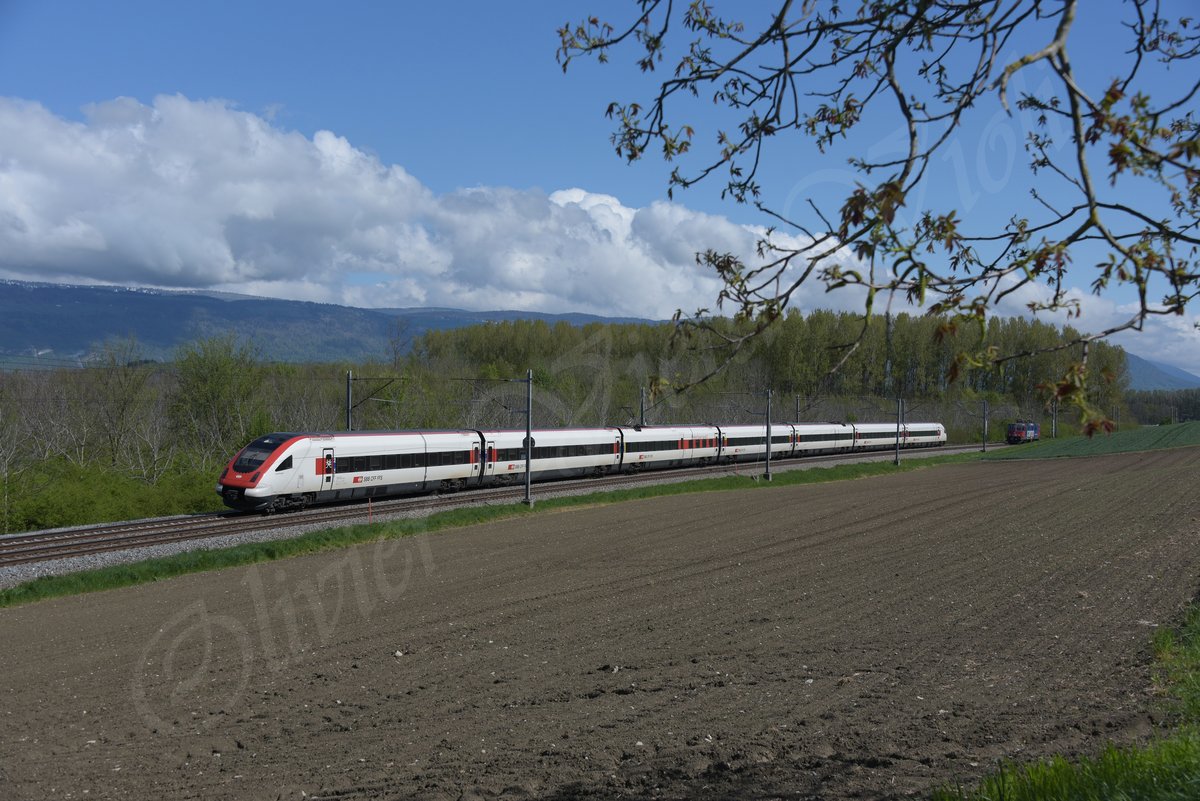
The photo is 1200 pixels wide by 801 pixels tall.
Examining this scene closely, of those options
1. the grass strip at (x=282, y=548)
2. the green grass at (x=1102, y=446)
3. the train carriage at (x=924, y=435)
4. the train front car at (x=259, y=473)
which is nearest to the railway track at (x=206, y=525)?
the train front car at (x=259, y=473)

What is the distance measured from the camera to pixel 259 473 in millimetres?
27750

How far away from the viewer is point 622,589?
1739 cm

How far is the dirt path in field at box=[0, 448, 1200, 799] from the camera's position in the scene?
8.03 meters

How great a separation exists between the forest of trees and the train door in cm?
268

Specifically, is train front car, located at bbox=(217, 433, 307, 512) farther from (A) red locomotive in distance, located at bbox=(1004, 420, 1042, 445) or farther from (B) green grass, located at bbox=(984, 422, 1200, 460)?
(A) red locomotive in distance, located at bbox=(1004, 420, 1042, 445)

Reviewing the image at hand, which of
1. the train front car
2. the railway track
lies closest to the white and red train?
the train front car

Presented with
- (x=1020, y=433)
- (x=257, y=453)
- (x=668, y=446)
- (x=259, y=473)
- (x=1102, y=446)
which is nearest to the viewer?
(x=259, y=473)

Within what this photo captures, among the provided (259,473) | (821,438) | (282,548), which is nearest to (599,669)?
(282,548)

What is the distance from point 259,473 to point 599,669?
762 inches

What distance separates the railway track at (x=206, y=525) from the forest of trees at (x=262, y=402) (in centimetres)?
435

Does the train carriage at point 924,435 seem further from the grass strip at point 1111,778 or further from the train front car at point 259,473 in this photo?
the grass strip at point 1111,778

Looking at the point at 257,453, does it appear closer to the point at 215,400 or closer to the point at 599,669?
the point at 599,669

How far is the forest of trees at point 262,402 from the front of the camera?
1254 inches

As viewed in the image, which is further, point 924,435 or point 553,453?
point 924,435
